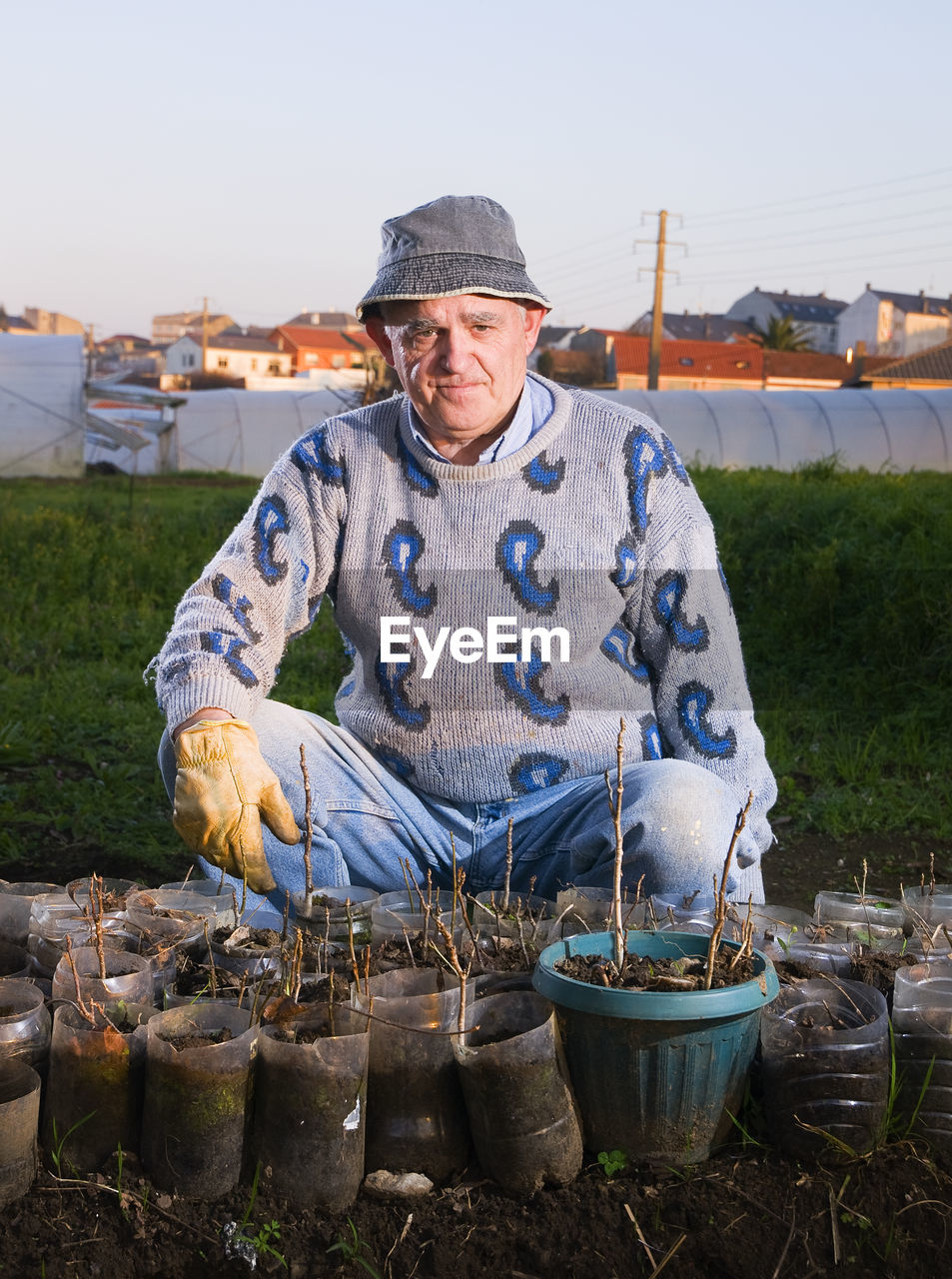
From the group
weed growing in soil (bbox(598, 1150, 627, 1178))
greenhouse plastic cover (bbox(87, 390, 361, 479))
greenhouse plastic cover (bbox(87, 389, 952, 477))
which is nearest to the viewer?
weed growing in soil (bbox(598, 1150, 627, 1178))

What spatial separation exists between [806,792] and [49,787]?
257 cm

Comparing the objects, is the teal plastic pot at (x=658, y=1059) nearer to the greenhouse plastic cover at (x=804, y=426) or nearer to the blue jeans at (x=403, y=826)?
the blue jeans at (x=403, y=826)

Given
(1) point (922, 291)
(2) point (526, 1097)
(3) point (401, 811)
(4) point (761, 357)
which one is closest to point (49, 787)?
(3) point (401, 811)

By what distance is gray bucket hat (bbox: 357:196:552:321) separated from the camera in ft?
7.45

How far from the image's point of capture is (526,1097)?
1.50m

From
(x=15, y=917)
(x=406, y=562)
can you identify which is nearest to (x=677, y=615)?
(x=406, y=562)

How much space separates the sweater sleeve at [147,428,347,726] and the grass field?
4.17 ft

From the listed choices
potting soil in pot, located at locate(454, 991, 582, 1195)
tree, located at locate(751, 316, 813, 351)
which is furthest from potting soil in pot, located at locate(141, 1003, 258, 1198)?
tree, located at locate(751, 316, 813, 351)

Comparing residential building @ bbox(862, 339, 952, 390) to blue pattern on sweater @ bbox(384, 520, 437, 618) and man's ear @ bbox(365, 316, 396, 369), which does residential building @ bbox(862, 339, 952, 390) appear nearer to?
man's ear @ bbox(365, 316, 396, 369)

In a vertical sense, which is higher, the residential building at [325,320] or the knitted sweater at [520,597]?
the residential building at [325,320]

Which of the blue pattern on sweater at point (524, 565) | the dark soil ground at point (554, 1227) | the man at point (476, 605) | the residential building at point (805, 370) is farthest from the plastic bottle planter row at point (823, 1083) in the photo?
the residential building at point (805, 370)

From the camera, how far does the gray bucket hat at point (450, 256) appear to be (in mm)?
2270

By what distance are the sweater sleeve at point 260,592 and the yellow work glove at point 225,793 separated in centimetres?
10

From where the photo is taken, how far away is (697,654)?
2.37m
